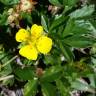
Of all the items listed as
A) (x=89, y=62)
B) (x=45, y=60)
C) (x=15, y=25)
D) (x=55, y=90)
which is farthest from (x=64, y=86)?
(x=15, y=25)

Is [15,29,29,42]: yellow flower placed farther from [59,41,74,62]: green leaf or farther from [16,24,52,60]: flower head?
[59,41,74,62]: green leaf

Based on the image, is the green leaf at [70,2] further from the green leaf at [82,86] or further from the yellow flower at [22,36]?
the green leaf at [82,86]

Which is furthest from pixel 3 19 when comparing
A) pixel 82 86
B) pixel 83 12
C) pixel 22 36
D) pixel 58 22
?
pixel 82 86

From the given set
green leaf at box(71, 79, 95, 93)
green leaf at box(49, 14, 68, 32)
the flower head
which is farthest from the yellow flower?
green leaf at box(71, 79, 95, 93)

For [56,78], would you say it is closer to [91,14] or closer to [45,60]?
[45,60]

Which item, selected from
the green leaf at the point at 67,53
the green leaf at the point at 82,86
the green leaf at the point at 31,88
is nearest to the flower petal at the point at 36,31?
the green leaf at the point at 67,53

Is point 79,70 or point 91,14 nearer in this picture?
point 79,70
